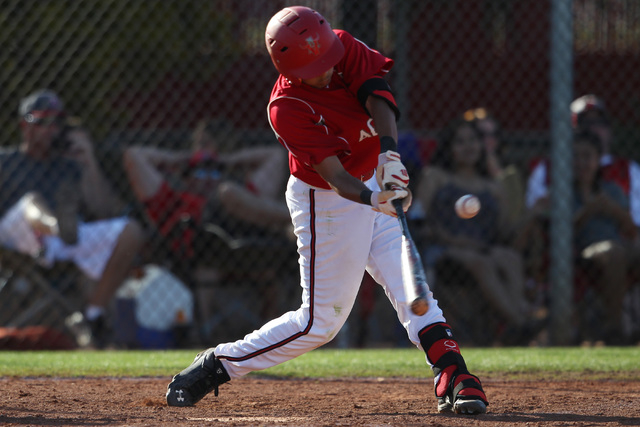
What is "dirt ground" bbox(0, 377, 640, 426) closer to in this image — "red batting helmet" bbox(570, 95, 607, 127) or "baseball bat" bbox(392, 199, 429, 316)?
"baseball bat" bbox(392, 199, 429, 316)

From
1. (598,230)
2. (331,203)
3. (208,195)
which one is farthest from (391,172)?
(598,230)

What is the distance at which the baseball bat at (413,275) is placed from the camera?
2715 mm

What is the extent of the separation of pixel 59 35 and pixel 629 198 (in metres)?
4.15

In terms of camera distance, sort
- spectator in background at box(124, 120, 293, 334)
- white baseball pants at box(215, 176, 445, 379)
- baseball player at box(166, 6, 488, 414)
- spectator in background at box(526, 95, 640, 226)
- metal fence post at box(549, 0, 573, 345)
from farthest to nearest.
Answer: spectator in background at box(526, 95, 640, 226), spectator in background at box(124, 120, 293, 334), metal fence post at box(549, 0, 573, 345), white baseball pants at box(215, 176, 445, 379), baseball player at box(166, 6, 488, 414)

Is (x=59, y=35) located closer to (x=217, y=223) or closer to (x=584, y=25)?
(x=217, y=223)

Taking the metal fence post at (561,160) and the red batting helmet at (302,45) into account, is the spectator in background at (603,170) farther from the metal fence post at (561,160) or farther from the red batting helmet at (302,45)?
the red batting helmet at (302,45)

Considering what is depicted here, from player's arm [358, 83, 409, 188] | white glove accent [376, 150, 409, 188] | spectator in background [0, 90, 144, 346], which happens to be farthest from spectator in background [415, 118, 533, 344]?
white glove accent [376, 150, 409, 188]

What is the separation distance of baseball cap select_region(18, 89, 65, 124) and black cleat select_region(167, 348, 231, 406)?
9.49 feet

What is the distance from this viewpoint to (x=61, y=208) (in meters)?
5.52

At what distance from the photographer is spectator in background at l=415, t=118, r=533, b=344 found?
18.3 ft

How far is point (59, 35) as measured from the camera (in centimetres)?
623

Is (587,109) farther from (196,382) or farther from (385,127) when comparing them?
(196,382)

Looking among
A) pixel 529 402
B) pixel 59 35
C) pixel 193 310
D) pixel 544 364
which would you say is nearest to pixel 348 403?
pixel 529 402

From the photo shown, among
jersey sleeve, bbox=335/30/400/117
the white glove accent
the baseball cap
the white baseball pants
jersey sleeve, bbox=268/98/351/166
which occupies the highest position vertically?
the baseball cap
